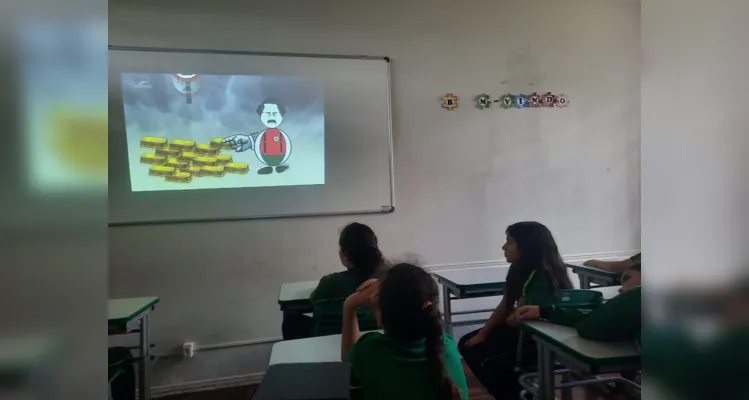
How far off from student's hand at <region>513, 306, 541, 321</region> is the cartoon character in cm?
185

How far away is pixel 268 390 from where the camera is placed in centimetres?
49

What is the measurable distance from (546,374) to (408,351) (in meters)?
0.75

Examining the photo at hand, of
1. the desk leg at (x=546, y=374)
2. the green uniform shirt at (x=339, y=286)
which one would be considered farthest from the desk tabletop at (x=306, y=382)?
the green uniform shirt at (x=339, y=286)

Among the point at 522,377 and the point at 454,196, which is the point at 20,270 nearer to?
the point at 522,377

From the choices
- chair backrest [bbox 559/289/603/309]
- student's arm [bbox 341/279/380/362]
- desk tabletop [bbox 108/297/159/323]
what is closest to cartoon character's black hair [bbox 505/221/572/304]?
chair backrest [bbox 559/289/603/309]

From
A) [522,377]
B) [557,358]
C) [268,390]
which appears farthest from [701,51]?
[522,377]

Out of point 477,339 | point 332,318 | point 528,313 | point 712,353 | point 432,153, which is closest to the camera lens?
point 712,353

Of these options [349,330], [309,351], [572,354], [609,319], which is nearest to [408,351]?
[349,330]

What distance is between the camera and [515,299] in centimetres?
210

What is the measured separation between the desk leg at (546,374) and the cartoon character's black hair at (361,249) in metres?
0.78

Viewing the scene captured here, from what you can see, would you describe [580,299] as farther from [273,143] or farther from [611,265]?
[273,143]

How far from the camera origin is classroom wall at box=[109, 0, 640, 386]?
2836 millimetres

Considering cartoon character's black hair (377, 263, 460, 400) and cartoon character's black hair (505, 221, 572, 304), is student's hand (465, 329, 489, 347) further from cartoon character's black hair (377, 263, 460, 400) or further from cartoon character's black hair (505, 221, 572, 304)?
cartoon character's black hair (377, 263, 460, 400)

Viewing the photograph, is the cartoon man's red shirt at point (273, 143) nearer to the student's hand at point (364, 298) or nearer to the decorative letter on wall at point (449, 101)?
the decorative letter on wall at point (449, 101)
